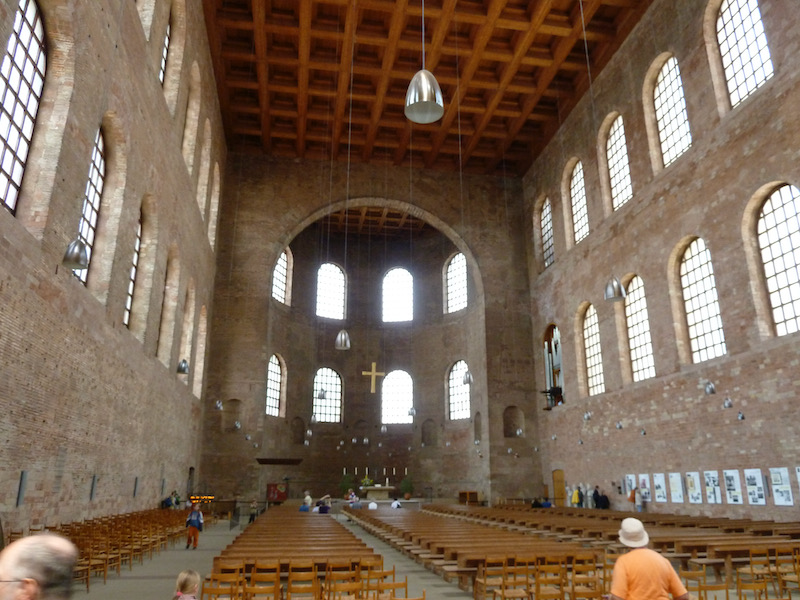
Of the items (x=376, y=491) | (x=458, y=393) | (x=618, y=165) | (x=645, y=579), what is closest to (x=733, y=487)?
(x=618, y=165)

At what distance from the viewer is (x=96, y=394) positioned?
1170 cm

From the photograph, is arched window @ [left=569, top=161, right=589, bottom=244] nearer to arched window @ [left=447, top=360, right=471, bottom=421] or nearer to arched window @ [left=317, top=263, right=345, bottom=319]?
arched window @ [left=447, top=360, right=471, bottom=421]

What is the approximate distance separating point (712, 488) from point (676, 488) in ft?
4.95

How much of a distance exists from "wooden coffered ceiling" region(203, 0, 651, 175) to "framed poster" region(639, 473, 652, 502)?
13986 mm

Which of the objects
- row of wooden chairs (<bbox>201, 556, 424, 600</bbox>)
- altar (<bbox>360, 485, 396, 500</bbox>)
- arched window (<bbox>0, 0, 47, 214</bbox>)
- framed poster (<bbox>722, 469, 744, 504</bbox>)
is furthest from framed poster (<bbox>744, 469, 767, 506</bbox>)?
altar (<bbox>360, 485, 396, 500</bbox>)

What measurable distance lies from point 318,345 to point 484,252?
34.8ft

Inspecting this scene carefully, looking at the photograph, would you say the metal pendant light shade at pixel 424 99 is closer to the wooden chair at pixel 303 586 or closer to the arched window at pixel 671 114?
the wooden chair at pixel 303 586

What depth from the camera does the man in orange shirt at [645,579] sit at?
3.66 meters

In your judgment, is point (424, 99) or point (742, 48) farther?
point (742, 48)

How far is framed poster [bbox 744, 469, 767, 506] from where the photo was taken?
45.3ft

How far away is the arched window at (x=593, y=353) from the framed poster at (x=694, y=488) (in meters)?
5.60

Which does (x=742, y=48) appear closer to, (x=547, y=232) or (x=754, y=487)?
(x=754, y=487)

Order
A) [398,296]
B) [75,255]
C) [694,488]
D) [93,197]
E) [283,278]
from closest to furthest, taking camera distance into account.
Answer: [75,255]
[93,197]
[694,488]
[283,278]
[398,296]

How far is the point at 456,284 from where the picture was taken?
33531 mm
